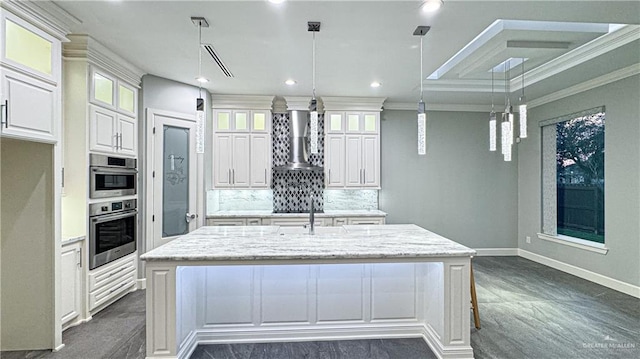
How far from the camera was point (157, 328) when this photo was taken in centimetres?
231

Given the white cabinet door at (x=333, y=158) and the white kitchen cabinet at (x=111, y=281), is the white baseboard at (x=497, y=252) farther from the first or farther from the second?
the white kitchen cabinet at (x=111, y=281)

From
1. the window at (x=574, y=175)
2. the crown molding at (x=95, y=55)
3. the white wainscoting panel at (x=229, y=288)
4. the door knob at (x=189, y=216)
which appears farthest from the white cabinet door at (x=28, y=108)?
the window at (x=574, y=175)

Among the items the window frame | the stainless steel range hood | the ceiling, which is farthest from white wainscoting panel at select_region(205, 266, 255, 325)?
the window frame

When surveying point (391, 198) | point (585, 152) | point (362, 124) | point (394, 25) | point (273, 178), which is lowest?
point (391, 198)

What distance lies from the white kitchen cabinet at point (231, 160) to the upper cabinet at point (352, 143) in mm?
1311

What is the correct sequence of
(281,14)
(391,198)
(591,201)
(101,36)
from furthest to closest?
(391,198)
(591,201)
(101,36)
(281,14)

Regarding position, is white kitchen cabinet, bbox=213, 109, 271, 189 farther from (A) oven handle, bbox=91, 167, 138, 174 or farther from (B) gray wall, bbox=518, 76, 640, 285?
(B) gray wall, bbox=518, 76, 640, 285

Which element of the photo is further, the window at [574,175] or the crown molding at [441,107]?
the crown molding at [441,107]

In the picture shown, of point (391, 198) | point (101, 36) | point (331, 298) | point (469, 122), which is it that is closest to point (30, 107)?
point (101, 36)

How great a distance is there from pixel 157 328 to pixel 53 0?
260 cm

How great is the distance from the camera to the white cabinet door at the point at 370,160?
17.6 ft

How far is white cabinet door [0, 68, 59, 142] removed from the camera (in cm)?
221

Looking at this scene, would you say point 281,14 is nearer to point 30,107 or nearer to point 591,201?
point 30,107

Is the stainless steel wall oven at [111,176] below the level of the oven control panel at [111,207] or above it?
above
